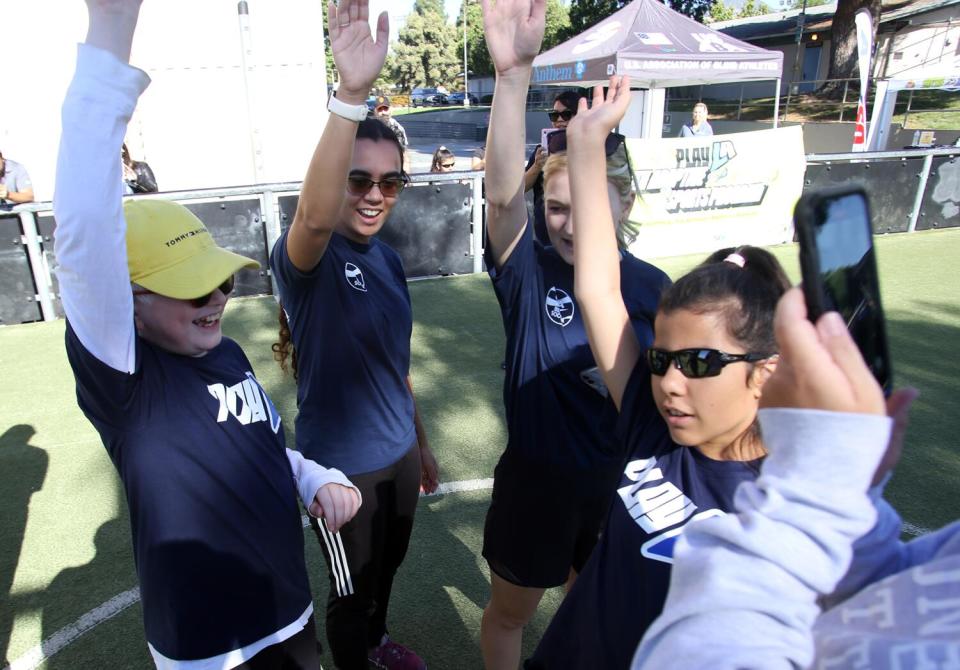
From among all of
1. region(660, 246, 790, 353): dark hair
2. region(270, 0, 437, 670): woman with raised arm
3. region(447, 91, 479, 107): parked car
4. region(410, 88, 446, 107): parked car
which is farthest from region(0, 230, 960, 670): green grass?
region(410, 88, 446, 107): parked car

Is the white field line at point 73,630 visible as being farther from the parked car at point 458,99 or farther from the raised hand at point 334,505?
the parked car at point 458,99

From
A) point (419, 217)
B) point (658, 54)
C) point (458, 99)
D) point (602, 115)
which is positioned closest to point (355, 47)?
point (602, 115)

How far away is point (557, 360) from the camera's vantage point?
82.6 inches

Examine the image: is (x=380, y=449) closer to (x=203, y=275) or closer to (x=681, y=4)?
(x=203, y=275)

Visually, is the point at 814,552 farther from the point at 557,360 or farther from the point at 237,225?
the point at 237,225

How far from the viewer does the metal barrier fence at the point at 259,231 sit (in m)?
6.81

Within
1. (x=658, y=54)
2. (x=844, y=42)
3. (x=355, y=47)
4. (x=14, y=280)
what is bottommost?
(x=14, y=280)

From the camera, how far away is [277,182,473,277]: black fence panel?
8.01 m

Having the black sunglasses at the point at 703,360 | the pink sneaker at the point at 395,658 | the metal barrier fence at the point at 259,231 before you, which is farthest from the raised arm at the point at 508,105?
the metal barrier fence at the point at 259,231

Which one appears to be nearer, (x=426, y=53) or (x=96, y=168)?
(x=96, y=168)

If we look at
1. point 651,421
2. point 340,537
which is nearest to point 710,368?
point 651,421

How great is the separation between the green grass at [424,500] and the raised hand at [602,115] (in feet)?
7.02

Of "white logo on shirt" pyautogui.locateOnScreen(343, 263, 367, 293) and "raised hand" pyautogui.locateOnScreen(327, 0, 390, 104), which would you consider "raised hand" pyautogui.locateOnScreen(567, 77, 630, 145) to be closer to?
"raised hand" pyautogui.locateOnScreen(327, 0, 390, 104)

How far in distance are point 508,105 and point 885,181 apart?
9.91 metres
